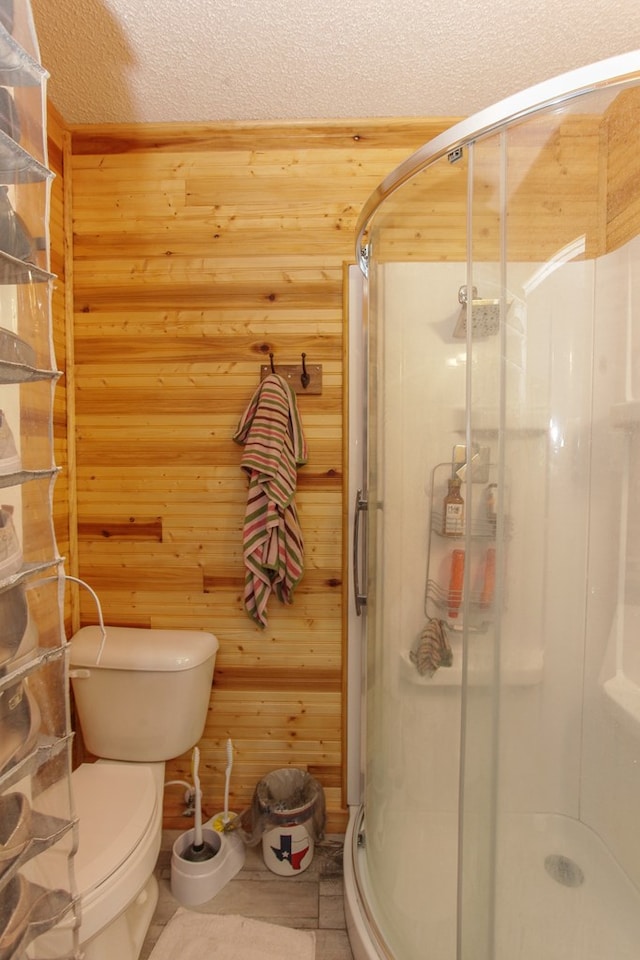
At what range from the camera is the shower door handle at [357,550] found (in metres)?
1.67

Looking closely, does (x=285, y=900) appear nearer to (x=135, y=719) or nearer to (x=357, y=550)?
(x=135, y=719)

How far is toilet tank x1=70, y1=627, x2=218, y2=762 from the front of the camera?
1.57 meters

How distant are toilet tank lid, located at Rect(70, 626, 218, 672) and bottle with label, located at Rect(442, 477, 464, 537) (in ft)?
2.96

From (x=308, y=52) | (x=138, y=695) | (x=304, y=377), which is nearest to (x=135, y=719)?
(x=138, y=695)

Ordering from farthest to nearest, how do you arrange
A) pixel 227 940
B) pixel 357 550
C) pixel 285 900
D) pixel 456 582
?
pixel 357 550 < pixel 285 900 < pixel 227 940 < pixel 456 582

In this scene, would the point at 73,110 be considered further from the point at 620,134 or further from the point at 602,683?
the point at 602,683

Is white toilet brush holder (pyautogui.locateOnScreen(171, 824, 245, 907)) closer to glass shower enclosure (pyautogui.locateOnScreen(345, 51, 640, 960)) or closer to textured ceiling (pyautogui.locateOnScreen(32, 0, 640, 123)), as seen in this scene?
glass shower enclosure (pyautogui.locateOnScreen(345, 51, 640, 960))

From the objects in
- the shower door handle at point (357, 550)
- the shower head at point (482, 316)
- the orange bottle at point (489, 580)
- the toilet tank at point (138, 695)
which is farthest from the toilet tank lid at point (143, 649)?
the shower head at point (482, 316)

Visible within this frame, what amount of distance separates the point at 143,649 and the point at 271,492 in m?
0.63

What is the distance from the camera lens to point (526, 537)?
111 cm

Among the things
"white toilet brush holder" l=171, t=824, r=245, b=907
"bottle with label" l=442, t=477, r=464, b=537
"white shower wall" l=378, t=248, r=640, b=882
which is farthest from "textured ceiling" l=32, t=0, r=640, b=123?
"white toilet brush holder" l=171, t=824, r=245, b=907

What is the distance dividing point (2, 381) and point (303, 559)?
1229mm

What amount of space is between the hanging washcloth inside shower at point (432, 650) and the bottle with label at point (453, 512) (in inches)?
8.9

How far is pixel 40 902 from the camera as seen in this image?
70cm
